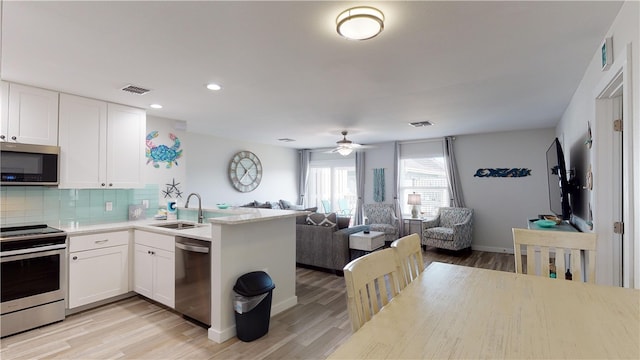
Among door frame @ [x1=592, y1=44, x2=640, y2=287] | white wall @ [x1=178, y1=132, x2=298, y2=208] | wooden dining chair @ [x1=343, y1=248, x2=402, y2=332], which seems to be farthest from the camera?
white wall @ [x1=178, y1=132, x2=298, y2=208]

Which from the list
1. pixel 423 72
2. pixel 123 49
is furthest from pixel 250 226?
pixel 423 72

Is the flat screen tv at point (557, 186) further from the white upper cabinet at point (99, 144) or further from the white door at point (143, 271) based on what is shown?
the white upper cabinet at point (99, 144)

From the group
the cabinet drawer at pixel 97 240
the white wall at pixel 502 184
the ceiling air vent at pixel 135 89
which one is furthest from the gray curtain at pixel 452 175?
the cabinet drawer at pixel 97 240

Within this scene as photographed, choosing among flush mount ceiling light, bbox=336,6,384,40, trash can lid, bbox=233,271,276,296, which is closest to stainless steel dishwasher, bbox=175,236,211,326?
trash can lid, bbox=233,271,276,296

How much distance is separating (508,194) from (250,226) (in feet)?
18.1

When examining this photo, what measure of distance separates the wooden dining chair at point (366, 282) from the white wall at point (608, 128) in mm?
1481

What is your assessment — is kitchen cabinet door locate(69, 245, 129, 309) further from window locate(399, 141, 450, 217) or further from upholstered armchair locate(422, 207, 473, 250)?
window locate(399, 141, 450, 217)

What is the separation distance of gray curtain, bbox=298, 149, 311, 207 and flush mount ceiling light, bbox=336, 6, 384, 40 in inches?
279

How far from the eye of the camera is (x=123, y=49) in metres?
2.34

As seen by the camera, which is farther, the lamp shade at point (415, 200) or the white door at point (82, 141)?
the lamp shade at point (415, 200)

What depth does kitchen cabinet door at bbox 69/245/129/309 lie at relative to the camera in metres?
3.15

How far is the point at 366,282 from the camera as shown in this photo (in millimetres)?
1191

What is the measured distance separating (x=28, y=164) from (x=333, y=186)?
6.65m

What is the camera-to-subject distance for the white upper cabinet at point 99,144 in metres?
3.41
